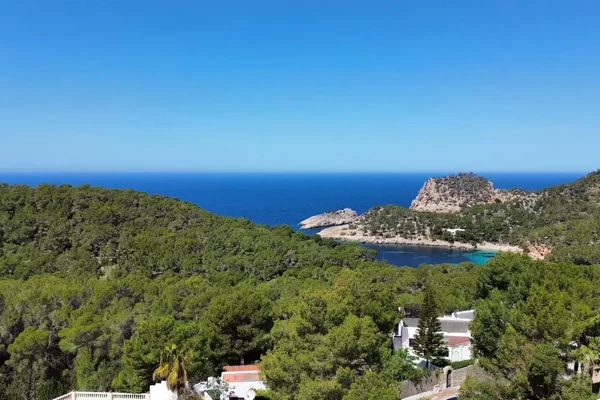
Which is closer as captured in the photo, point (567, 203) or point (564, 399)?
point (564, 399)

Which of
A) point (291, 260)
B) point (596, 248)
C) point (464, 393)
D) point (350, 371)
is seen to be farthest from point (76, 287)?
point (596, 248)

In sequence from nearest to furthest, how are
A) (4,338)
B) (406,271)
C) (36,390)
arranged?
(36,390), (4,338), (406,271)

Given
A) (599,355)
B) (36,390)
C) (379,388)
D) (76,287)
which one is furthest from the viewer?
(76,287)

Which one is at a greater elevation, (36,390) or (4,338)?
(4,338)

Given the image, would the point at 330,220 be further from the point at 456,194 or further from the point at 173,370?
the point at 173,370

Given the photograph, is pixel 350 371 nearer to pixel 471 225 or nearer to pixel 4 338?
pixel 4 338

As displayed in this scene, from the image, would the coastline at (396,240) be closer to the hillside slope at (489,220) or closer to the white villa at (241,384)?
the hillside slope at (489,220)
